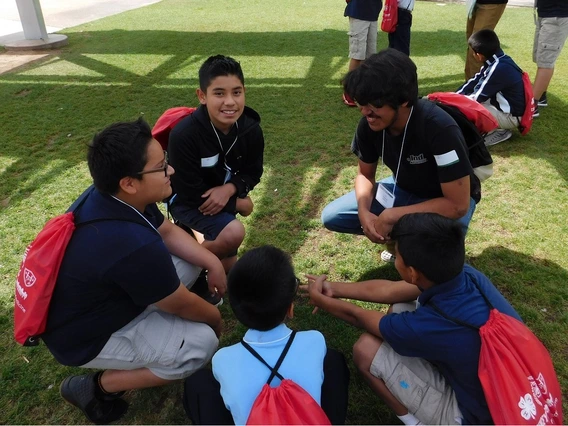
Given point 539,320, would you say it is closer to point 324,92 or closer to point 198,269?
point 198,269

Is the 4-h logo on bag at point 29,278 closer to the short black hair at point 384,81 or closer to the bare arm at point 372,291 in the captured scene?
the bare arm at point 372,291

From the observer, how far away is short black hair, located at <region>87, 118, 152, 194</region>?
1.75 m

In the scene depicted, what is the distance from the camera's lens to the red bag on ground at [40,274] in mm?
1691

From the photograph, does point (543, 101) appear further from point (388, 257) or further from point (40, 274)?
point (40, 274)

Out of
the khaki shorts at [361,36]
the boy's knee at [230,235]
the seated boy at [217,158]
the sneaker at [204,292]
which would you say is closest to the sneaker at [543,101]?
the khaki shorts at [361,36]

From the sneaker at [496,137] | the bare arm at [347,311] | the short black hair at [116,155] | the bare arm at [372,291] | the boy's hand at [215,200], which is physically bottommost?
the sneaker at [496,137]

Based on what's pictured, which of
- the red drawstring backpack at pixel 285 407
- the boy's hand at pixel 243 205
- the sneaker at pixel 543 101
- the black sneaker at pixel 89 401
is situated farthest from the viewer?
the sneaker at pixel 543 101

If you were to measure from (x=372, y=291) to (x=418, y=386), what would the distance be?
0.62 metres

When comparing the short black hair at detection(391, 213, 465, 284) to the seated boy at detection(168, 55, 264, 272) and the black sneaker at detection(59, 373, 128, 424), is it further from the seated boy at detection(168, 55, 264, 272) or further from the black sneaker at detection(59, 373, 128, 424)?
the black sneaker at detection(59, 373, 128, 424)

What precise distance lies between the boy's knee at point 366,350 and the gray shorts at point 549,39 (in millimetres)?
4143

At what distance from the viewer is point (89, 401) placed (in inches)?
80.2

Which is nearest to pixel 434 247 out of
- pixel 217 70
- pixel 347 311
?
pixel 347 311

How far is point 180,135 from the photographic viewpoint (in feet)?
8.29

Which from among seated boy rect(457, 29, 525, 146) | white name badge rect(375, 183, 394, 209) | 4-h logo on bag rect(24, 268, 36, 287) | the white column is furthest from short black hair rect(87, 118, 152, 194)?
the white column
